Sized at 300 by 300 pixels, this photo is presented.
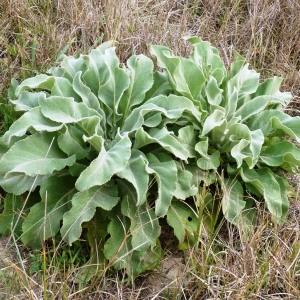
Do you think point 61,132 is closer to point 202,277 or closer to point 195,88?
point 195,88

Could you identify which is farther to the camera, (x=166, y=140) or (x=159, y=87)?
(x=159, y=87)

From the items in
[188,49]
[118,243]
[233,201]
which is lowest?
[118,243]

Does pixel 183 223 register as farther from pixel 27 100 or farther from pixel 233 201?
pixel 27 100

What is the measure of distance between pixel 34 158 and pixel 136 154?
18.0 inches

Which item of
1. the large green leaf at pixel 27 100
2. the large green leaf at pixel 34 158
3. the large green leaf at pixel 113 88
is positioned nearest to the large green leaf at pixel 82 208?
the large green leaf at pixel 34 158

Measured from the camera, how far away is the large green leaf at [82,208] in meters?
1.95

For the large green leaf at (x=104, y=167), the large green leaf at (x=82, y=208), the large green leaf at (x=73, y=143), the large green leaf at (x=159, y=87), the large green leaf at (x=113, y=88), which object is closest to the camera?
the large green leaf at (x=104, y=167)

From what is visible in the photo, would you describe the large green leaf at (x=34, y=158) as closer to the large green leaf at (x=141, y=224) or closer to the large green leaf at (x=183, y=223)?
the large green leaf at (x=141, y=224)

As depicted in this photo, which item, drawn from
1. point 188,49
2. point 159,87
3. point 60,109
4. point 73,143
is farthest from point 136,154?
point 188,49

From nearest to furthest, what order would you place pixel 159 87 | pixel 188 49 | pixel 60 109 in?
pixel 60 109 < pixel 159 87 < pixel 188 49

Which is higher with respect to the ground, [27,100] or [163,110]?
[163,110]

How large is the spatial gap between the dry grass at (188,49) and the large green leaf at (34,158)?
1.43 feet

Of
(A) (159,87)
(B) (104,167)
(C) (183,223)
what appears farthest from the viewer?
(A) (159,87)

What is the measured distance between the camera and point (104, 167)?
190 centimetres
